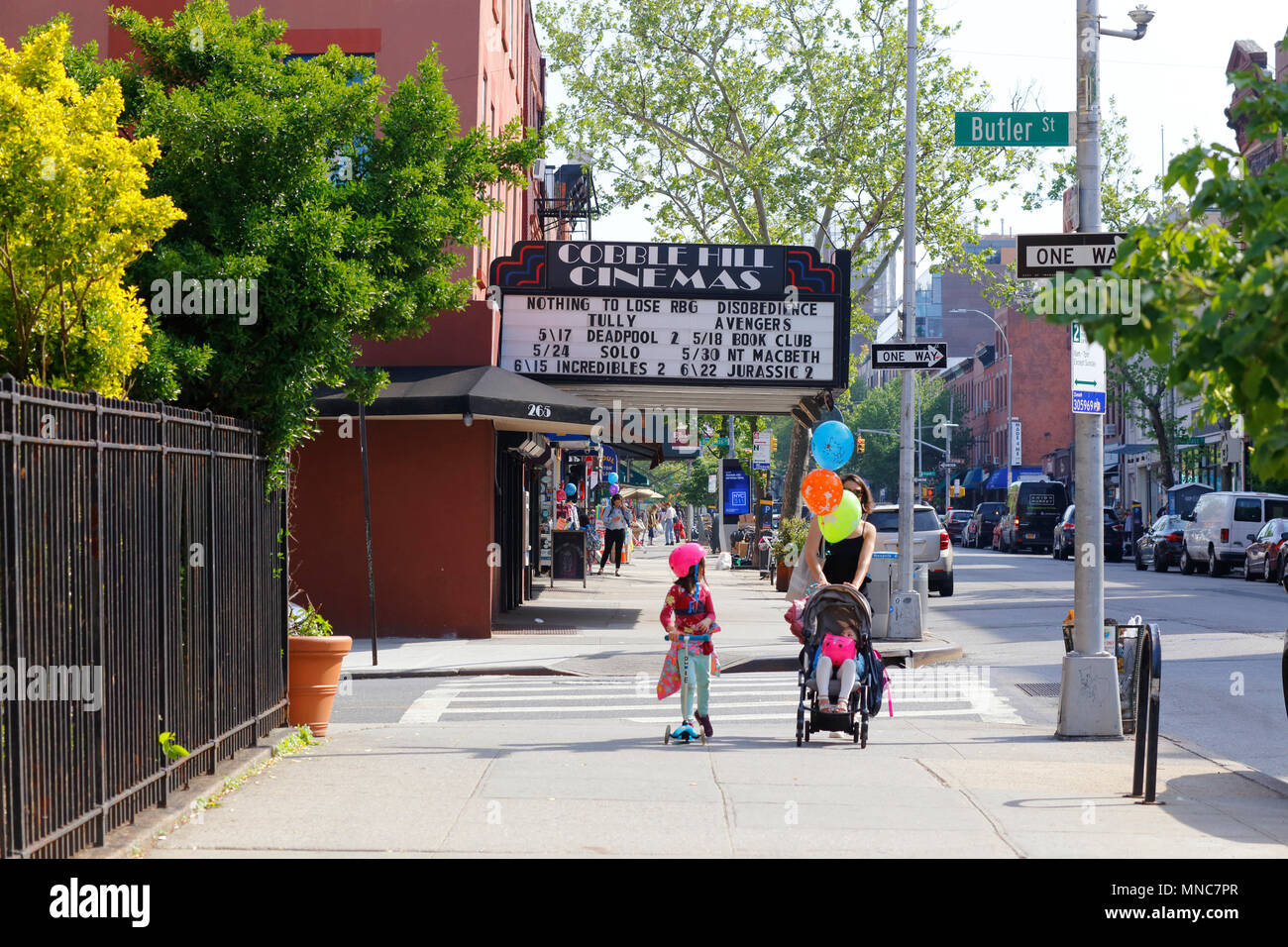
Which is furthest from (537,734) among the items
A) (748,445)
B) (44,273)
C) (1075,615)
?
(748,445)

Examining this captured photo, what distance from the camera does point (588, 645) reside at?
1836cm

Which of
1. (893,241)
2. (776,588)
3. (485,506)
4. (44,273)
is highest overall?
(893,241)

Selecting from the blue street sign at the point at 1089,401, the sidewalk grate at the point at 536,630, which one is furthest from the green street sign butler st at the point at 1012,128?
the sidewalk grate at the point at 536,630

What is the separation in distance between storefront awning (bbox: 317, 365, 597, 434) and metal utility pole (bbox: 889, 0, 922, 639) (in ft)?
13.6

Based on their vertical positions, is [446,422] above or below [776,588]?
above

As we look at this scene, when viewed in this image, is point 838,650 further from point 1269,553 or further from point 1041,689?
point 1269,553

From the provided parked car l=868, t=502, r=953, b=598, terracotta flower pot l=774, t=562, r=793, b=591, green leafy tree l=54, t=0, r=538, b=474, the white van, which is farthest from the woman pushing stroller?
the white van

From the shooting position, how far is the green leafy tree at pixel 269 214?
9.99 meters

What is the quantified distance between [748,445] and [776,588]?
19.6 metres

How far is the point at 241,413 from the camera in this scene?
397 inches

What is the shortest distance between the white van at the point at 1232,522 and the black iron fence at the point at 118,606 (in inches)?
Answer: 1259

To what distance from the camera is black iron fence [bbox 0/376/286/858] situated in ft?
18.7

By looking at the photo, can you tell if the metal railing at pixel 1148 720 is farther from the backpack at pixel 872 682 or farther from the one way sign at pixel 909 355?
the one way sign at pixel 909 355
